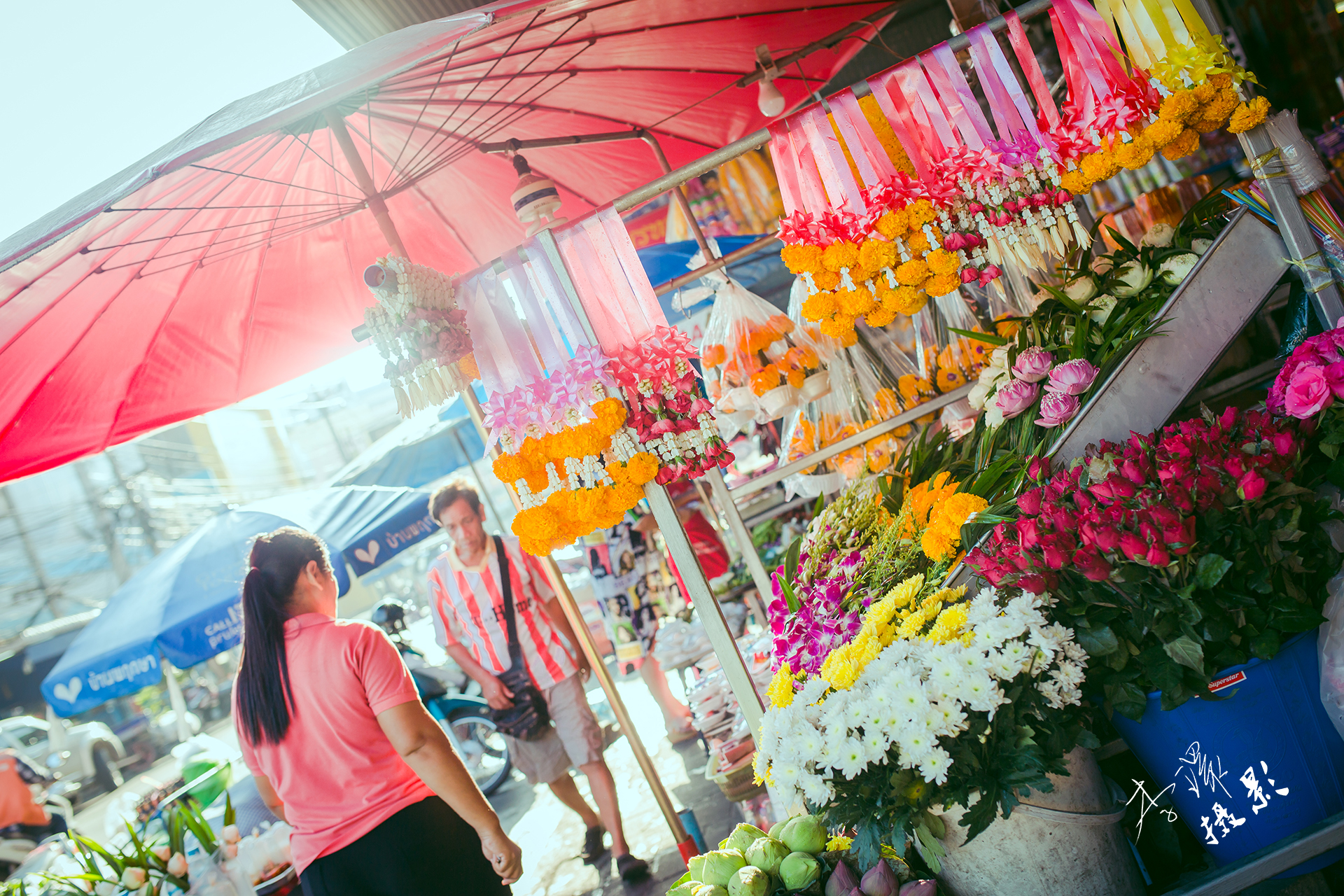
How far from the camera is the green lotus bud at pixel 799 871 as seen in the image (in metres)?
1.71

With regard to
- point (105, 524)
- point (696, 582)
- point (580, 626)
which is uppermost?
point (105, 524)

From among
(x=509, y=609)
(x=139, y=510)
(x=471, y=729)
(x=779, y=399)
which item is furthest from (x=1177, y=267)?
(x=139, y=510)

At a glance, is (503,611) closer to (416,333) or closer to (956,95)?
(416,333)

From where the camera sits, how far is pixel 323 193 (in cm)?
299

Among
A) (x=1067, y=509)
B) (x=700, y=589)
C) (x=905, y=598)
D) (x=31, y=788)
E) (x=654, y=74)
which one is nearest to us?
(x=1067, y=509)

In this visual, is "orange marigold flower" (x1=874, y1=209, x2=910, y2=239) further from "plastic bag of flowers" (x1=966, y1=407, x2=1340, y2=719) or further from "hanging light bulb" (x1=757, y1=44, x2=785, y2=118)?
"hanging light bulb" (x1=757, y1=44, x2=785, y2=118)

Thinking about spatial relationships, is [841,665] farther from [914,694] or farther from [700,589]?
[700,589]

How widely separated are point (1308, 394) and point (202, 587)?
18.4 feet

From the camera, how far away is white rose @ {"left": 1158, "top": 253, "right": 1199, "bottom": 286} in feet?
6.98

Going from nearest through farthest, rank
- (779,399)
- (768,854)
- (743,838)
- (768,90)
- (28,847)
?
(768,854), (743,838), (779,399), (768,90), (28,847)

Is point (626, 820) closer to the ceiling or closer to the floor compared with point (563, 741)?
closer to the floor

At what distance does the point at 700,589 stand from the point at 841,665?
51 centimetres

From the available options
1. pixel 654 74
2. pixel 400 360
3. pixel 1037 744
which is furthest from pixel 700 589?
pixel 654 74

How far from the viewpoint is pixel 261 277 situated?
350 cm
